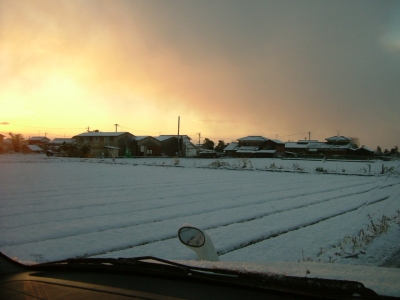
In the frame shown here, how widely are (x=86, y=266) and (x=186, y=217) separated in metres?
5.34

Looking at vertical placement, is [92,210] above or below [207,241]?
below

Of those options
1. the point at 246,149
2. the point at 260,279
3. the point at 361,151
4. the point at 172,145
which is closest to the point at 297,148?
the point at 246,149

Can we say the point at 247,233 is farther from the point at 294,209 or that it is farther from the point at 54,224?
the point at 54,224

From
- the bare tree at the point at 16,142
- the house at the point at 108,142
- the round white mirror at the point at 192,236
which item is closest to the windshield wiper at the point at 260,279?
the round white mirror at the point at 192,236

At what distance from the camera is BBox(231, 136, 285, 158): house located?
5712 centimetres

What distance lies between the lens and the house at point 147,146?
55719 mm

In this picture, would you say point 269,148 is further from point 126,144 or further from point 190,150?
point 126,144

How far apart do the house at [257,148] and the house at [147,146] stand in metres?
14.1

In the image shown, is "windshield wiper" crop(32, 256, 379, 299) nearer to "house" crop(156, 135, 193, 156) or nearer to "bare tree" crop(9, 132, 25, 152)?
"house" crop(156, 135, 193, 156)

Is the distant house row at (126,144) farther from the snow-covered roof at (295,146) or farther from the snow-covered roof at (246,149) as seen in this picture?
the snow-covered roof at (295,146)

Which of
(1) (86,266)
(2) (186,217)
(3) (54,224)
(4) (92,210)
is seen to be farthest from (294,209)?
(1) (86,266)

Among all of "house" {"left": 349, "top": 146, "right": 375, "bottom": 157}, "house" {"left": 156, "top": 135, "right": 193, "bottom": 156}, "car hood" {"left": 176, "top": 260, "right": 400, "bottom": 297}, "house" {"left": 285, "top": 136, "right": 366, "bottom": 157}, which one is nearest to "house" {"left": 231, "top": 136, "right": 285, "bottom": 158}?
"house" {"left": 285, "top": 136, "right": 366, "bottom": 157}

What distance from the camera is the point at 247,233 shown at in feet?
19.6

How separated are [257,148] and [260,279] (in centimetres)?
5877
